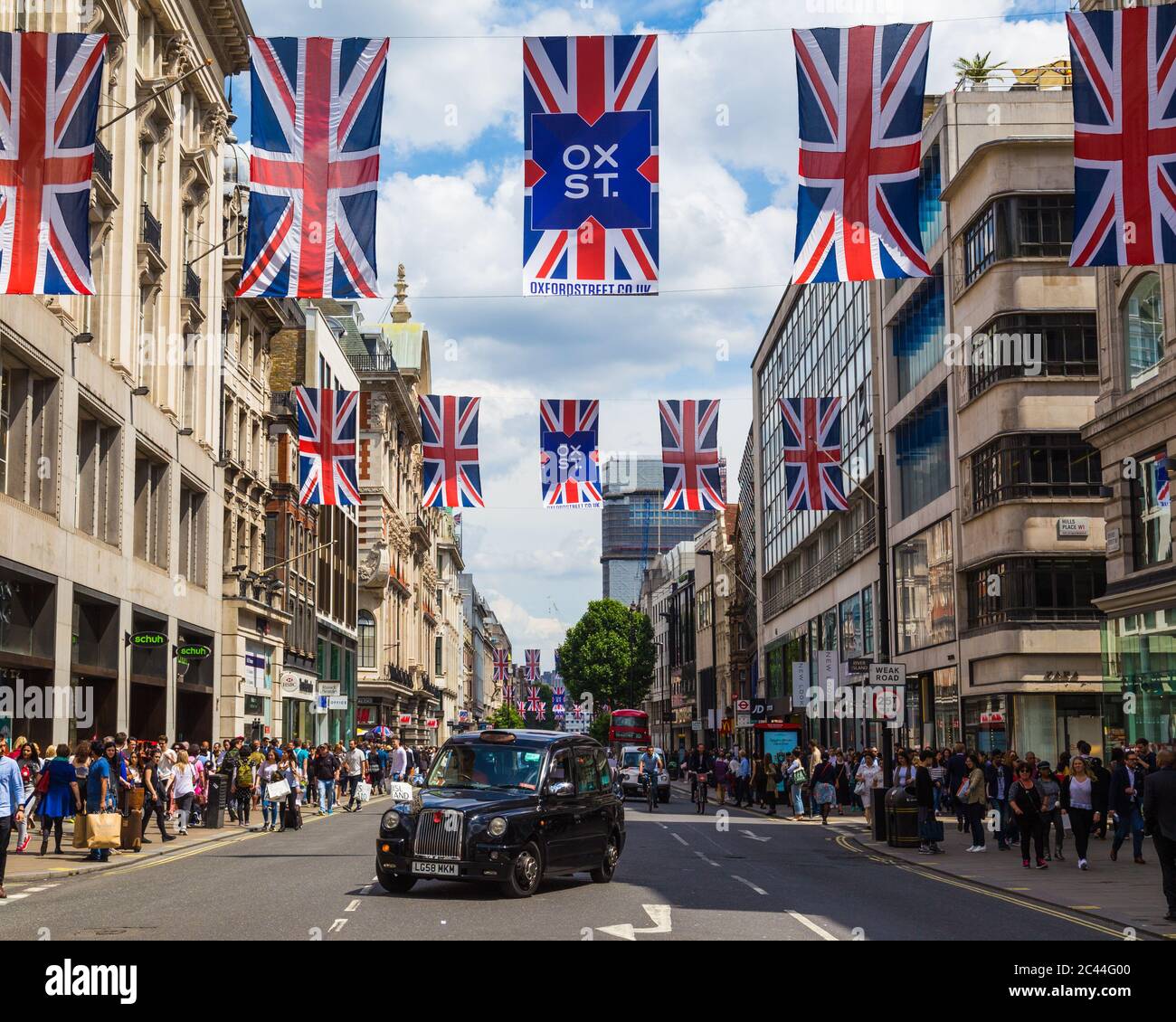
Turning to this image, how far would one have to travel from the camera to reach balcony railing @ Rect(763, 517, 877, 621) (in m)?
57.1

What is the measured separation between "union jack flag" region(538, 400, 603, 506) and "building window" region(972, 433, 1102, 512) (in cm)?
1388

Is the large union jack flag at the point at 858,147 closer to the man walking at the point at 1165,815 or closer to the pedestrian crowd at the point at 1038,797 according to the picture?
the man walking at the point at 1165,815

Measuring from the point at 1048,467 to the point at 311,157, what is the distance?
2649 cm

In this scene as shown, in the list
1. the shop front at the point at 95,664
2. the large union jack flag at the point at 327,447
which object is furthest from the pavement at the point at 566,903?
the large union jack flag at the point at 327,447

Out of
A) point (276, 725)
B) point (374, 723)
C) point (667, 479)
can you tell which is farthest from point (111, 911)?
point (374, 723)

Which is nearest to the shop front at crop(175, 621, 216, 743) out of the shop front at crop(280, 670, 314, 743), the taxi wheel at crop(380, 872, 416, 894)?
the shop front at crop(280, 670, 314, 743)

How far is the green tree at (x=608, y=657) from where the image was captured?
445 ft

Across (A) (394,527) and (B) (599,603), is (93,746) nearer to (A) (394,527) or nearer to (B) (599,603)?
(A) (394,527)

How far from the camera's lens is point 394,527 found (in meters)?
87.8

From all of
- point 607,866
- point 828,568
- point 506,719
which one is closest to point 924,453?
point 828,568

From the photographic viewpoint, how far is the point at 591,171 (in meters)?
20.1

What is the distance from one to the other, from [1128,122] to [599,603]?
393 ft

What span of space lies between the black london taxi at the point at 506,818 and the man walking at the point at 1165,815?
22.1ft

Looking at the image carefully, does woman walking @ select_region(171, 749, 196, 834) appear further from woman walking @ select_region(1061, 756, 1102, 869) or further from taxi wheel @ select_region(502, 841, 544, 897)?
woman walking @ select_region(1061, 756, 1102, 869)
